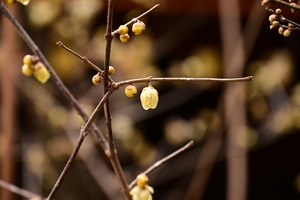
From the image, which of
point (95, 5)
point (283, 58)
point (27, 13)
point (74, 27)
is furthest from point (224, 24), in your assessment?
point (27, 13)

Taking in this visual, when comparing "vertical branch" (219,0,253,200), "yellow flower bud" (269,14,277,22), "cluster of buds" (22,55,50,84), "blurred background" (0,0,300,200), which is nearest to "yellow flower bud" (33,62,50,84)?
"cluster of buds" (22,55,50,84)

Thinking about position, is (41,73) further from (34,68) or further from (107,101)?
(107,101)

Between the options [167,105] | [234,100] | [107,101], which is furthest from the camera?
[167,105]

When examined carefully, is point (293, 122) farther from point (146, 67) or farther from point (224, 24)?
point (146, 67)

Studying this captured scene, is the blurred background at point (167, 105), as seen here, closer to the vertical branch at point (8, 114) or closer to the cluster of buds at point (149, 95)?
the vertical branch at point (8, 114)

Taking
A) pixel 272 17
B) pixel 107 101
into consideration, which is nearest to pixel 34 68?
pixel 107 101

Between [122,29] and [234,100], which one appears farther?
[234,100]
